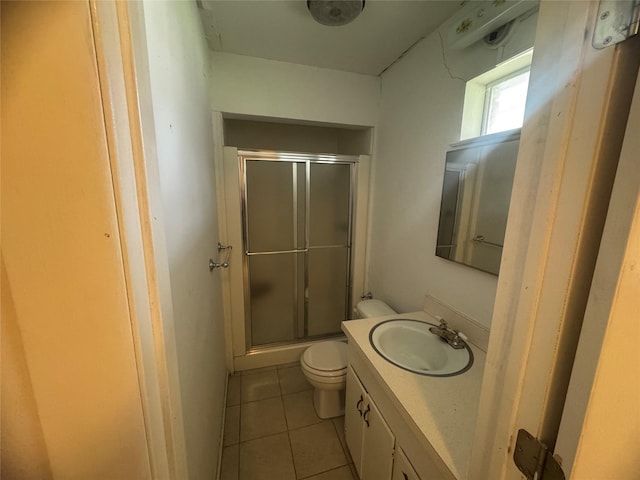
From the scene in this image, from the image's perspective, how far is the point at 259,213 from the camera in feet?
6.88

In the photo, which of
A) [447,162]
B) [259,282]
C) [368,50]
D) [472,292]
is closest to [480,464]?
[472,292]

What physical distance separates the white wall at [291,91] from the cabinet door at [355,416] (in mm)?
1796

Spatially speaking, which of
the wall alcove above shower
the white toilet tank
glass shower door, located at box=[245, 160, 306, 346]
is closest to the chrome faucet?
the white toilet tank

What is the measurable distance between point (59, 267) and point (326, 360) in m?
1.60

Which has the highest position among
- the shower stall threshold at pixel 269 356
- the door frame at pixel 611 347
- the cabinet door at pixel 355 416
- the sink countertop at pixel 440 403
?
the door frame at pixel 611 347

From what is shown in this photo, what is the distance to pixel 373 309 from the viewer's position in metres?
1.81

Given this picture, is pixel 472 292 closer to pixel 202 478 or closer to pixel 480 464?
pixel 480 464

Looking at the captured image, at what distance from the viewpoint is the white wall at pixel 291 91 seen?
174cm

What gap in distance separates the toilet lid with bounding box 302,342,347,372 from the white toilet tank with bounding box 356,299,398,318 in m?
0.29

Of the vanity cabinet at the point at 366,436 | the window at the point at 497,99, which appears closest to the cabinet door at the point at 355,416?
the vanity cabinet at the point at 366,436

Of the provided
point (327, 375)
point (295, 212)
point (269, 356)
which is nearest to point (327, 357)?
point (327, 375)

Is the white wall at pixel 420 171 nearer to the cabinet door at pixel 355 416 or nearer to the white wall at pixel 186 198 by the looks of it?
the cabinet door at pixel 355 416

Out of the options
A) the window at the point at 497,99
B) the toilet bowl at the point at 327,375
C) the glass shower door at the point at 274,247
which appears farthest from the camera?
the glass shower door at the point at 274,247

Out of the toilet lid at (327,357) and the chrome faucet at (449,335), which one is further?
the toilet lid at (327,357)
